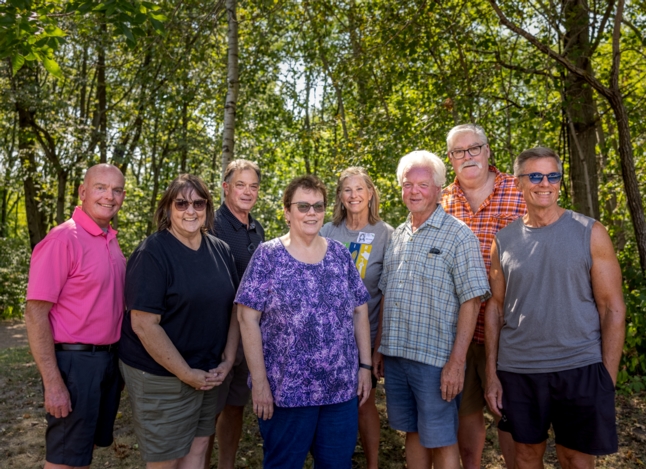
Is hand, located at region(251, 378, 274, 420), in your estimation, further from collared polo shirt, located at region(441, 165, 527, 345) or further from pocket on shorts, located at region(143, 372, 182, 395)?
collared polo shirt, located at region(441, 165, 527, 345)

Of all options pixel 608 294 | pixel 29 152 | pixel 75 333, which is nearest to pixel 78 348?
pixel 75 333

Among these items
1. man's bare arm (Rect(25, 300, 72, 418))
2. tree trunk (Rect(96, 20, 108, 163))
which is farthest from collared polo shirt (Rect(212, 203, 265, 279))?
tree trunk (Rect(96, 20, 108, 163))

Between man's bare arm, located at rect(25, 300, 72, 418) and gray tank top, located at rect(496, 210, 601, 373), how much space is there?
2.40 metres

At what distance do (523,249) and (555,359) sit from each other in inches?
23.2

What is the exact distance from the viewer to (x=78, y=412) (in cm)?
272

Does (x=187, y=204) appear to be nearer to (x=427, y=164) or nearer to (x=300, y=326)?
(x=300, y=326)

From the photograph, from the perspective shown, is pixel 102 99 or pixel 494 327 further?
pixel 102 99

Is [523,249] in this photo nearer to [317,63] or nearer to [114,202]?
[114,202]

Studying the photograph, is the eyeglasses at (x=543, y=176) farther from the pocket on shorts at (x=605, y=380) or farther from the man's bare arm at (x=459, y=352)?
the pocket on shorts at (x=605, y=380)

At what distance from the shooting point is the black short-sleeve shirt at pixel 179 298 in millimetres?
2617

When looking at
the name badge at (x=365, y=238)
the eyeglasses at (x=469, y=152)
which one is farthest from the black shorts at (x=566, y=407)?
the eyeglasses at (x=469, y=152)

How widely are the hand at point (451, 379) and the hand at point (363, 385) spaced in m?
0.41

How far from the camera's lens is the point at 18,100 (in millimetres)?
11297

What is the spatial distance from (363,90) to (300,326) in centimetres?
598
